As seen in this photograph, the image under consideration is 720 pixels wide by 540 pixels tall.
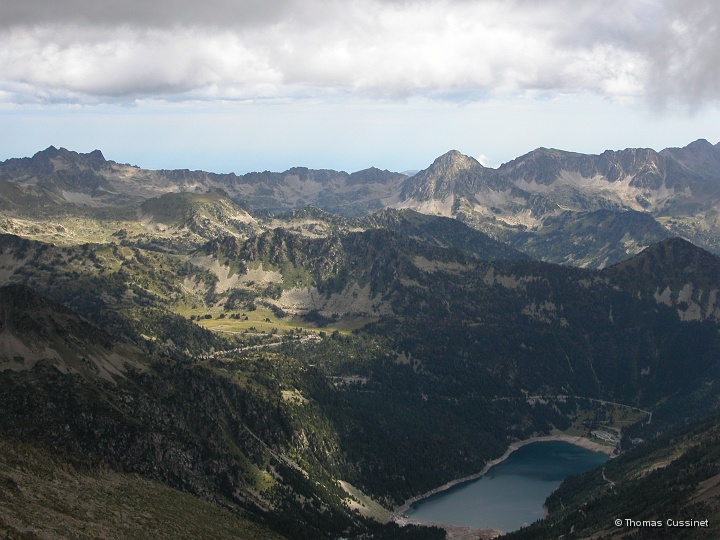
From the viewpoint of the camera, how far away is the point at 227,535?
18225 cm

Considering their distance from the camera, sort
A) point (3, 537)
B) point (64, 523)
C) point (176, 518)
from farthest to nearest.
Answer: point (176, 518)
point (64, 523)
point (3, 537)

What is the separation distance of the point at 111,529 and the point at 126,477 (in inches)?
1720

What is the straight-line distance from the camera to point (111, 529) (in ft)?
499

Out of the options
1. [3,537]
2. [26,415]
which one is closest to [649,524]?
[3,537]

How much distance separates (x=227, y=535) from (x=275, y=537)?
19.4 m

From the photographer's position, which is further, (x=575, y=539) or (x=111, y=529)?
(x=575, y=539)

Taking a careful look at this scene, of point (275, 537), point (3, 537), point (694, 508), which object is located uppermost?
point (3, 537)

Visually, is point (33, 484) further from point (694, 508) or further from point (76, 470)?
point (694, 508)

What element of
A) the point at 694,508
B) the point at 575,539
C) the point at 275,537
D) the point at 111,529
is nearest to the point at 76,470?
the point at 111,529

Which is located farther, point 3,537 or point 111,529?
point 111,529

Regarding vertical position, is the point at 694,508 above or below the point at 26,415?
below

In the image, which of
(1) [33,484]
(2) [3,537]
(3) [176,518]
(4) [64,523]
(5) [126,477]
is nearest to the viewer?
(2) [3,537]

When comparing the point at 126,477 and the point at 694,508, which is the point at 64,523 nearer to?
the point at 126,477

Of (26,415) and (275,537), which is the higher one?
(26,415)
